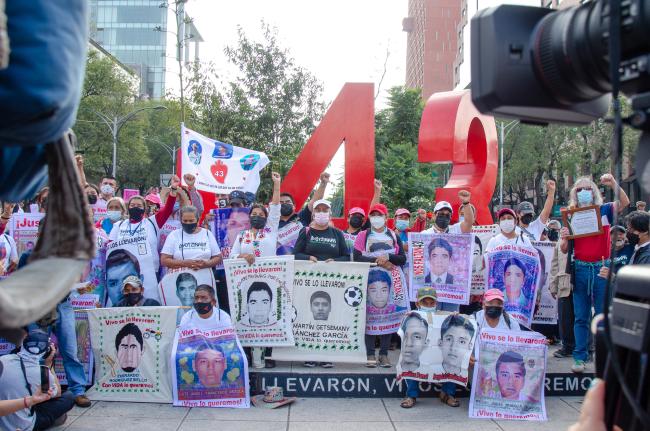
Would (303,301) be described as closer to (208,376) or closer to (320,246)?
(320,246)

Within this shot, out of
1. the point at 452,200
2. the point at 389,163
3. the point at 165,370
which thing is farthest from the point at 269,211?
the point at 389,163

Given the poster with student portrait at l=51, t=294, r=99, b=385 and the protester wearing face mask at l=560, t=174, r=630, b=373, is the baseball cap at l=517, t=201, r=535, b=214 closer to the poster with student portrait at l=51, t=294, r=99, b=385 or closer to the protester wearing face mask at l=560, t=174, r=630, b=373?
the protester wearing face mask at l=560, t=174, r=630, b=373

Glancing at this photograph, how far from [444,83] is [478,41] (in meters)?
83.5

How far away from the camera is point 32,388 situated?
17.0 ft

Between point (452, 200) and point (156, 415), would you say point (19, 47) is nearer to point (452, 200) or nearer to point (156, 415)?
point (156, 415)

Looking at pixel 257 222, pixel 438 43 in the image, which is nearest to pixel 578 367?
pixel 257 222

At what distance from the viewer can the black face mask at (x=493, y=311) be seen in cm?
630

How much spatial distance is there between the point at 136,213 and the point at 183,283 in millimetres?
1078

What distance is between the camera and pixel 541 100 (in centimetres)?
188

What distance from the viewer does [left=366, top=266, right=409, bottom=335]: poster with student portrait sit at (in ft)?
23.7

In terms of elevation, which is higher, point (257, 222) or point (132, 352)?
point (257, 222)

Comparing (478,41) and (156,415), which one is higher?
(478,41)

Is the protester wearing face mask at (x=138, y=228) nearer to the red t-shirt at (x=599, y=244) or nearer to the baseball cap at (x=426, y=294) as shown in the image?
the baseball cap at (x=426, y=294)

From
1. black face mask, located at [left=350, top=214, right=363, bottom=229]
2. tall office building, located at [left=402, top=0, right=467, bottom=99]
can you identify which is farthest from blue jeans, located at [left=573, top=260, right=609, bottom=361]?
tall office building, located at [left=402, top=0, right=467, bottom=99]
